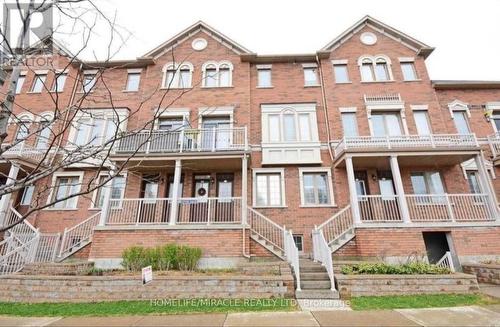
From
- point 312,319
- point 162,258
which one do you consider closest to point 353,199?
point 312,319

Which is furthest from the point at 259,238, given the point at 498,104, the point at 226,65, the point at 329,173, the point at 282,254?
the point at 498,104

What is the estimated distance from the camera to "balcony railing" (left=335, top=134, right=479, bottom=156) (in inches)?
429

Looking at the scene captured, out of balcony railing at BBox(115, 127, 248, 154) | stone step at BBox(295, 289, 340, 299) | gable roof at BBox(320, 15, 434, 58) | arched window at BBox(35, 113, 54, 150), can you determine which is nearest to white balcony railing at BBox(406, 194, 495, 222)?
stone step at BBox(295, 289, 340, 299)

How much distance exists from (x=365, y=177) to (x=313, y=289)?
7240 millimetres

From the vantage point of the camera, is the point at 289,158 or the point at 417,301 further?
the point at 289,158

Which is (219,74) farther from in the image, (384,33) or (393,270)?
(393,270)

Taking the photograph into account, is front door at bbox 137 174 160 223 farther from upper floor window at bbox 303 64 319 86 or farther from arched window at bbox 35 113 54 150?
upper floor window at bbox 303 64 319 86

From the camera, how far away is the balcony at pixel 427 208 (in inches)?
405

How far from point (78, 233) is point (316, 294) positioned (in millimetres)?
10083

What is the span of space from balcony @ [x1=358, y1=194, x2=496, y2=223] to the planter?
3.46 metres

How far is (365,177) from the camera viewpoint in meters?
12.4

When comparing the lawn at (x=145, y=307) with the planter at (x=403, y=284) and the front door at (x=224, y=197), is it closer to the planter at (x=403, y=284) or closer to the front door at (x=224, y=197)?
the planter at (x=403, y=284)

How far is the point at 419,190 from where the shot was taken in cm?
1198

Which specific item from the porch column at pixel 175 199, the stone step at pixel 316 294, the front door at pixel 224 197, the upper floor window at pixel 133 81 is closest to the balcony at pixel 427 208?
the stone step at pixel 316 294
